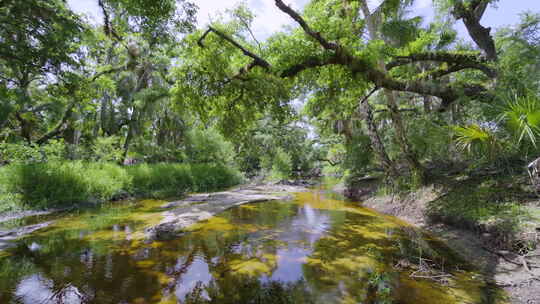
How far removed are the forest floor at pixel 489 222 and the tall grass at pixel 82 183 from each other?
41.5ft

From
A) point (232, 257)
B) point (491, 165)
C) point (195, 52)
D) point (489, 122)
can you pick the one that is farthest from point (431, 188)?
point (195, 52)

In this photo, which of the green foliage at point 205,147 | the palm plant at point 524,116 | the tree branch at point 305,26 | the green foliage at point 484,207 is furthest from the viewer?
the green foliage at point 205,147

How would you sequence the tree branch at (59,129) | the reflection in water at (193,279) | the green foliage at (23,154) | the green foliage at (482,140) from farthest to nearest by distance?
1. the tree branch at (59,129)
2. the green foliage at (23,154)
3. the green foliage at (482,140)
4. the reflection in water at (193,279)

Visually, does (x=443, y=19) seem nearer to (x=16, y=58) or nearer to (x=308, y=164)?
(x=16, y=58)

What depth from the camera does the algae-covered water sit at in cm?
345

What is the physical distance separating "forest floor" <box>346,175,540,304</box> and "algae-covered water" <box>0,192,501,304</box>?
38cm

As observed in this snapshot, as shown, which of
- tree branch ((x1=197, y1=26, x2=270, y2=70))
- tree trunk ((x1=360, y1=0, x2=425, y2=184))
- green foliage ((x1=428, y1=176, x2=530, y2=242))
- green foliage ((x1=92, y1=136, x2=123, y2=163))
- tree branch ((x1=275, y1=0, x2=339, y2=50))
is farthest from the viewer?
green foliage ((x1=92, y1=136, x2=123, y2=163))

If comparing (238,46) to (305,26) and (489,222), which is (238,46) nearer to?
(305,26)

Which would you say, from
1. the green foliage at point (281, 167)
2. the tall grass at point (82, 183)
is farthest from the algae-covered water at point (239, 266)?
the green foliage at point (281, 167)

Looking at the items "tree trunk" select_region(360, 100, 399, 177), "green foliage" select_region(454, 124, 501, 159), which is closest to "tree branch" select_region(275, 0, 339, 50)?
"green foliage" select_region(454, 124, 501, 159)

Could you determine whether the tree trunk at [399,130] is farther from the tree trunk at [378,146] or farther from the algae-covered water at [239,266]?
the algae-covered water at [239,266]

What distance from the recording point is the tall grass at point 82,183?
28.9ft

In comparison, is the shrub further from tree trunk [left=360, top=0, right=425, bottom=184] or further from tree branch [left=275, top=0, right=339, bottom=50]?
tree trunk [left=360, top=0, right=425, bottom=184]

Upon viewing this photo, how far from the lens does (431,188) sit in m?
8.61
